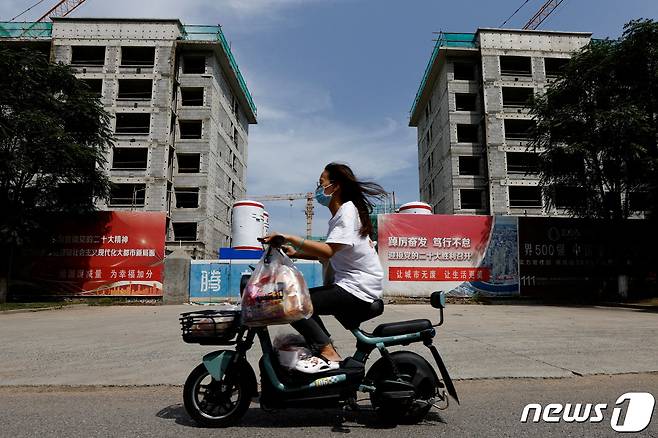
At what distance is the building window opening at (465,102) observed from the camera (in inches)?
1586

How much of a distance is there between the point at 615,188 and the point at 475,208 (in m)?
20.9

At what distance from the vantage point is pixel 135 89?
38375 mm

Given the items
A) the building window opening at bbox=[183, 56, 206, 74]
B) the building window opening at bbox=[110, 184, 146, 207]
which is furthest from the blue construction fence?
the building window opening at bbox=[183, 56, 206, 74]

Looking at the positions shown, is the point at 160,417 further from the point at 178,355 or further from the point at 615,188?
the point at 615,188

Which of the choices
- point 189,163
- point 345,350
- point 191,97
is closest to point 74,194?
point 345,350

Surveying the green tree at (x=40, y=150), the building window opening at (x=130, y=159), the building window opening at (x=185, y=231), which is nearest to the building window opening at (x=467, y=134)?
the building window opening at (x=185, y=231)

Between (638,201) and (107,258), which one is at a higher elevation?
(638,201)

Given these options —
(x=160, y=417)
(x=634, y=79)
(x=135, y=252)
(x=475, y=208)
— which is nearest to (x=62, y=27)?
(x=135, y=252)

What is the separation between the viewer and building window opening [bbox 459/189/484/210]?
39.0m

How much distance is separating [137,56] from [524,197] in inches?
1383

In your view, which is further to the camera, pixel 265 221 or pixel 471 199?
pixel 471 199

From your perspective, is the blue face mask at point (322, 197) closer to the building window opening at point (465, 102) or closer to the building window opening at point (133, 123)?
the building window opening at point (133, 123)

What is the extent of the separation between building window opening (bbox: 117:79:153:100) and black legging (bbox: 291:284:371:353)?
38555 mm

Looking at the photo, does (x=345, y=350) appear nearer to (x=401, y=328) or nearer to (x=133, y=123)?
(x=401, y=328)
